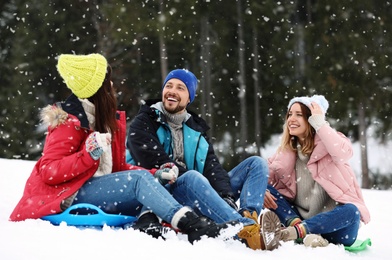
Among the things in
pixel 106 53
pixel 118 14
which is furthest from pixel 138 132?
pixel 106 53

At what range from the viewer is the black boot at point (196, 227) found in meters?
3.50

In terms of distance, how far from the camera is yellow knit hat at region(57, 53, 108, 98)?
3.91 meters

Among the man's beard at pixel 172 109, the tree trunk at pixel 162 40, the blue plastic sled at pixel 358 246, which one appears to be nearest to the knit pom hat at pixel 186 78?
the man's beard at pixel 172 109

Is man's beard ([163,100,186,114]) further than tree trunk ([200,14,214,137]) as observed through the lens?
No

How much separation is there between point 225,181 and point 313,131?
0.89m

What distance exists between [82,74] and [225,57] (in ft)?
43.0

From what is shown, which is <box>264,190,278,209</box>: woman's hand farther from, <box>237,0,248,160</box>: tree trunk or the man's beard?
<box>237,0,248,160</box>: tree trunk

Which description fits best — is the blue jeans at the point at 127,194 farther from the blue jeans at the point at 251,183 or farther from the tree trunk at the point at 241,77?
the tree trunk at the point at 241,77

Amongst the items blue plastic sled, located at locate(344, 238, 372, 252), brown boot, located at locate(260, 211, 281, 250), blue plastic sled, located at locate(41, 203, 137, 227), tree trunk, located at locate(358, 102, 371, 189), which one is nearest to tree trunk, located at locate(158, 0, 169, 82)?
tree trunk, located at locate(358, 102, 371, 189)

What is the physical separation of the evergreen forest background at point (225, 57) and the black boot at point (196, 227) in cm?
1127

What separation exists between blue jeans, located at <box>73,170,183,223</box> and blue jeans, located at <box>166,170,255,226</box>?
29 cm

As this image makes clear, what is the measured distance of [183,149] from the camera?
4.57 metres

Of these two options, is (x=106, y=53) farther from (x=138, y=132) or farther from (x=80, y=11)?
(x=138, y=132)

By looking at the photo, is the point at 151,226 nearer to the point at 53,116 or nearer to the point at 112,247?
the point at 112,247
